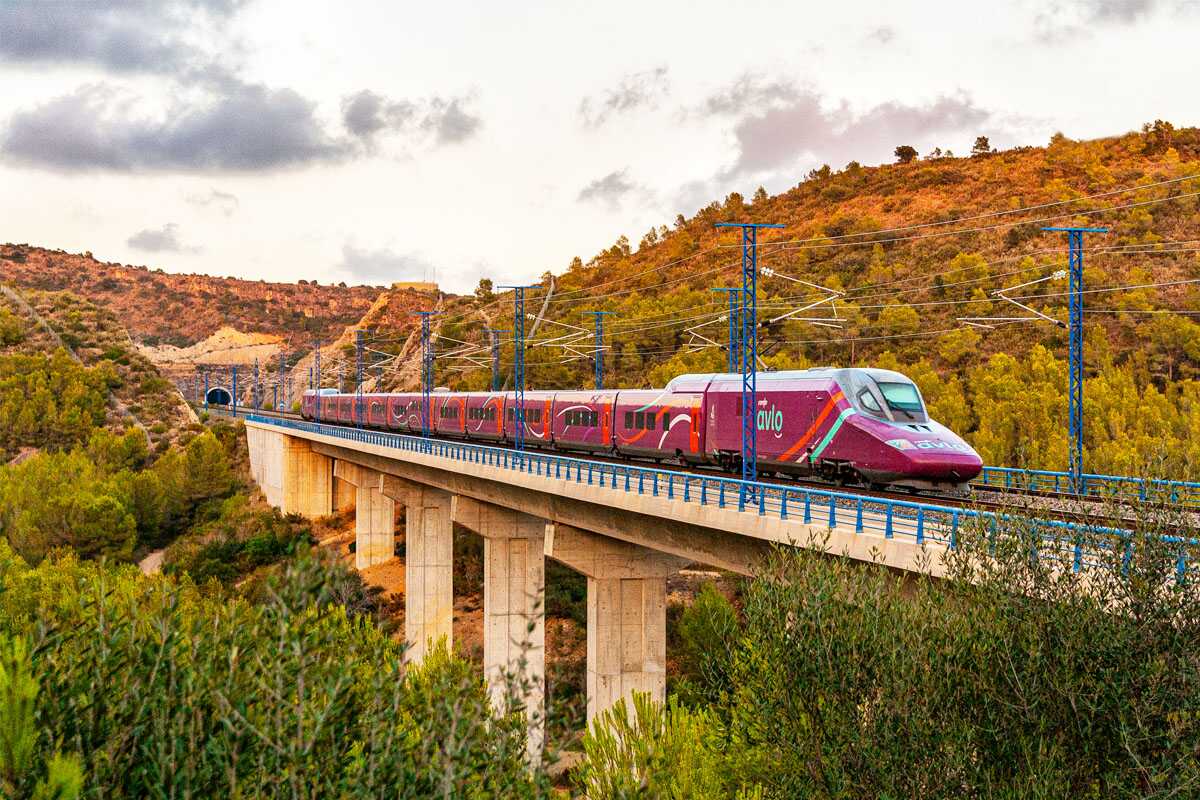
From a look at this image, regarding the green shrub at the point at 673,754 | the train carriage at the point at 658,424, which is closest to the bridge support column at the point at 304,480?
the train carriage at the point at 658,424

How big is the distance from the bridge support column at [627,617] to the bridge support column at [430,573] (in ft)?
73.4

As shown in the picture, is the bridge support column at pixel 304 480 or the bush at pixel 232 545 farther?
the bridge support column at pixel 304 480

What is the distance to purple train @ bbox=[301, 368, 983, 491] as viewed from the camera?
22.3 metres

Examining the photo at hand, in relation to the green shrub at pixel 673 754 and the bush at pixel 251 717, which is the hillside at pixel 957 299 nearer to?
the green shrub at pixel 673 754

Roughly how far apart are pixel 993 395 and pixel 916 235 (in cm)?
5325

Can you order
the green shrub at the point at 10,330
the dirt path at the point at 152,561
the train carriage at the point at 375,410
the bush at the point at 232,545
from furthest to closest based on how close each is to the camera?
the green shrub at the point at 10,330 → the train carriage at the point at 375,410 → the dirt path at the point at 152,561 → the bush at the point at 232,545

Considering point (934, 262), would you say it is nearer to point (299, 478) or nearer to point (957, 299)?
point (957, 299)

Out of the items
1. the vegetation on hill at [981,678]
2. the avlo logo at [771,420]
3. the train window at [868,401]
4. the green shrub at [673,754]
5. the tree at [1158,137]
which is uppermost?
the tree at [1158,137]

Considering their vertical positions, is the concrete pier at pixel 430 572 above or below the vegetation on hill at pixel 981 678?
below

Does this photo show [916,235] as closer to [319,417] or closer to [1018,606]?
[319,417]

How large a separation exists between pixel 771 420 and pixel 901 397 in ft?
14.2

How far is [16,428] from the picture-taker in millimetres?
77500

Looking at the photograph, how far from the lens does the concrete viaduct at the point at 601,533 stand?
17.2 metres

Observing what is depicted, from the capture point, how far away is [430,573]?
2046 inches
